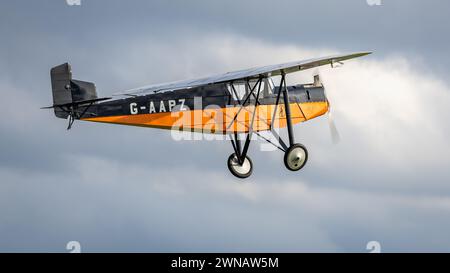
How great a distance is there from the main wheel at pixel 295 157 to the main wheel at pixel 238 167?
2.28m

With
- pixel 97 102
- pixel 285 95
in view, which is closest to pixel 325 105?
pixel 285 95

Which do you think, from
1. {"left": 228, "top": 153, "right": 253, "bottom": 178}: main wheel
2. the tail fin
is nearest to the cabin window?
{"left": 228, "top": 153, "right": 253, "bottom": 178}: main wheel

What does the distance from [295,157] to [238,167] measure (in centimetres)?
246

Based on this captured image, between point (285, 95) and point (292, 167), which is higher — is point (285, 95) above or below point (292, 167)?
above

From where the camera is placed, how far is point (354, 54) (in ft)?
84.1

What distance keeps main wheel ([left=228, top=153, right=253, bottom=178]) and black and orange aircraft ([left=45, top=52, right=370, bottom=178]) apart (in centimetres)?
4

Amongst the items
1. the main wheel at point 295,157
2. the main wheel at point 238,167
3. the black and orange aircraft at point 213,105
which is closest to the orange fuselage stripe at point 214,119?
the black and orange aircraft at point 213,105

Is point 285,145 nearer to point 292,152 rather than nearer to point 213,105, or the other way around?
point 292,152

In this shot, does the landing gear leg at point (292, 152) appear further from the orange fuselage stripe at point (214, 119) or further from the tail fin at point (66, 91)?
the tail fin at point (66, 91)

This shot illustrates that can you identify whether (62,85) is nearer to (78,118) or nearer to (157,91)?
(78,118)

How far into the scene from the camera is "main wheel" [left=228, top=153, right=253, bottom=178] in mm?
28406

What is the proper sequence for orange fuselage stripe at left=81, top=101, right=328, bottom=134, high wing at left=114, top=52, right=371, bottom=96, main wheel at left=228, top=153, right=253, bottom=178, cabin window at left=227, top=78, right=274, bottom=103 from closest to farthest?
orange fuselage stripe at left=81, top=101, right=328, bottom=134 → high wing at left=114, top=52, right=371, bottom=96 → cabin window at left=227, top=78, right=274, bottom=103 → main wheel at left=228, top=153, right=253, bottom=178

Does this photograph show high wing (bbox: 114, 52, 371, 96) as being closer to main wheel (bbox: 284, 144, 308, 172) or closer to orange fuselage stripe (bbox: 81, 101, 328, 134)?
orange fuselage stripe (bbox: 81, 101, 328, 134)

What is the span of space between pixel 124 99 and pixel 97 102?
2.37 feet
